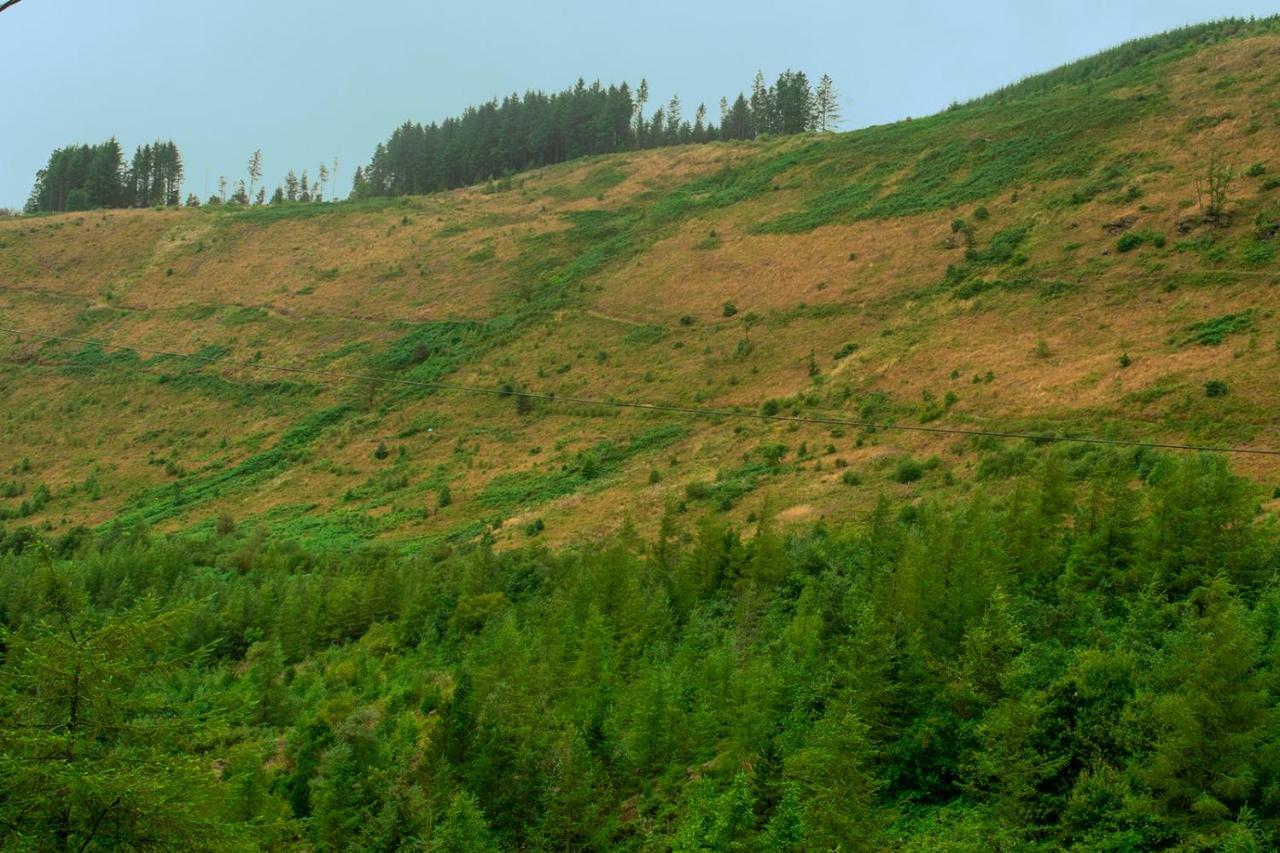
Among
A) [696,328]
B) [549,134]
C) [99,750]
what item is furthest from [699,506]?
[549,134]

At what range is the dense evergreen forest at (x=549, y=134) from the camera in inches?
5074

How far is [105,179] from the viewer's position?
125188mm

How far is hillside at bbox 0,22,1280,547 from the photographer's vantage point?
39.7 meters

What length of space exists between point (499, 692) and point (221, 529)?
33.6m

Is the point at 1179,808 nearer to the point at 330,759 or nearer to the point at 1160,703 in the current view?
the point at 1160,703

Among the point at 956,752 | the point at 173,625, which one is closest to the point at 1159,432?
the point at 956,752

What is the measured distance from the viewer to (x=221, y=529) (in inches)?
1863

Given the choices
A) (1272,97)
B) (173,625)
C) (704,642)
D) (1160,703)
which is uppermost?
(1272,97)

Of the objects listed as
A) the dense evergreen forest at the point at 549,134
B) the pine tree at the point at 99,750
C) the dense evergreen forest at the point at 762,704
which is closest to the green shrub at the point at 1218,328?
the dense evergreen forest at the point at 762,704

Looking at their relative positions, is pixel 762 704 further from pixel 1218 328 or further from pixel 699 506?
pixel 1218 328

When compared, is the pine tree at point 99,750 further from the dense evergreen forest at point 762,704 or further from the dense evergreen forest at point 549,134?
the dense evergreen forest at point 549,134

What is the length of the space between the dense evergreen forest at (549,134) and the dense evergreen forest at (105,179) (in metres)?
27.0

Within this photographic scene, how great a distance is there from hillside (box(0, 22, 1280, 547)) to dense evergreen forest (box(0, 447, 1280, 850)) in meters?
8.34

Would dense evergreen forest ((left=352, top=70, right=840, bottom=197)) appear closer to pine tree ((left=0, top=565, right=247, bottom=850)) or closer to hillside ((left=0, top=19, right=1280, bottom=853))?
hillside ((left=0, top=19, right=1280, bottom=853))
